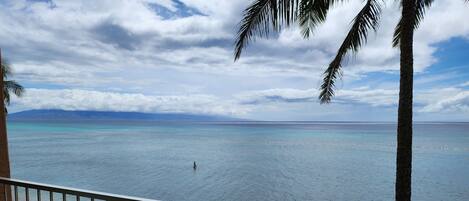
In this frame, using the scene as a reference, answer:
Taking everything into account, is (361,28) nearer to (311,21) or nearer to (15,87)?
(311,21)

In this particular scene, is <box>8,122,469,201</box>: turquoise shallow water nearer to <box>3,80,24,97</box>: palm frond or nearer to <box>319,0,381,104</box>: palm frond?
<box>3,80,24,97</box>: palm frond

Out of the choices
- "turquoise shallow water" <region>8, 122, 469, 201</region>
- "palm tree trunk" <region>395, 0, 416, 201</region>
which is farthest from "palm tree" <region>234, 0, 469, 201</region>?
"turquoise shallow water" <region>8, 122, 469, 201</region>

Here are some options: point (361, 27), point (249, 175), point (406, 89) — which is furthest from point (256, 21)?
point (249, 175)

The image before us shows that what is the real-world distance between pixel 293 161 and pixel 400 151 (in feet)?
119

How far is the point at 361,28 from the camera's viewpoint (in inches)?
176

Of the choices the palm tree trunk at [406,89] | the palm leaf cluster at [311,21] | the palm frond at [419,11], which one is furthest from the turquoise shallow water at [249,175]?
the palm tree trunk at [406,89]

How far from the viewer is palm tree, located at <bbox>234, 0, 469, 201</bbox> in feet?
11.6

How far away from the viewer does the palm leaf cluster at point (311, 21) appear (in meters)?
3.69

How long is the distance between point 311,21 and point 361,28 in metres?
0.68

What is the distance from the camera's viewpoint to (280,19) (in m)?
3.70

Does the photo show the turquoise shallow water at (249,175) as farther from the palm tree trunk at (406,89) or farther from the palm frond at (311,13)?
the palm tree trunk at (406,89)

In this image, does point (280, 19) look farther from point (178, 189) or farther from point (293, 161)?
point (293, 161)

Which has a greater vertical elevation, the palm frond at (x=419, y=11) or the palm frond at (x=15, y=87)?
the palm frond at (x=419, y=11)

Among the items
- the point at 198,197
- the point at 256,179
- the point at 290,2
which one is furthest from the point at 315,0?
the point at 256,179
